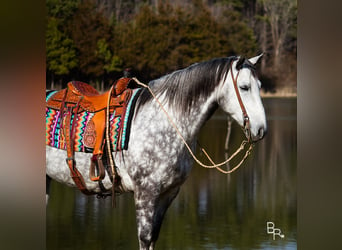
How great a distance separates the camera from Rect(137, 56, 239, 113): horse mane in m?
4.26

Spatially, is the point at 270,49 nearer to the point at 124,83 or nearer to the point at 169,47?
the point at 169,47

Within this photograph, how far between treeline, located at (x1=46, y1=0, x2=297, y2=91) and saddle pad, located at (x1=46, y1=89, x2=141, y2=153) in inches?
883

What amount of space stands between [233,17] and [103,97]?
3022cm

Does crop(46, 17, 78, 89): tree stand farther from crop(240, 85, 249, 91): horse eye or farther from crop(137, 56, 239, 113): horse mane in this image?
crop(240, 85, 249, 91): horse eye

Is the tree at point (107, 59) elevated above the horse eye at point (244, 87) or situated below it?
above

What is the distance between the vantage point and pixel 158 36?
31984mm

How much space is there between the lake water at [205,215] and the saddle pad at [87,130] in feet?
3.60

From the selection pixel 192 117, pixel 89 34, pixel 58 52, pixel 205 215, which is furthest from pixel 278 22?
pixel 192 117

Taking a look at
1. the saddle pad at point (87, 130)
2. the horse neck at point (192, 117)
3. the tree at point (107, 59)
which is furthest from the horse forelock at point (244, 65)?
the tree at point (107, 59)

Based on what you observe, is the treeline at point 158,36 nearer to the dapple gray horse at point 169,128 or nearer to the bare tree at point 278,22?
the bare tree at point 278,22

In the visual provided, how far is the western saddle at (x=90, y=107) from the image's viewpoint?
15.0 ft

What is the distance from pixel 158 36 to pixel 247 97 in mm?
28135
